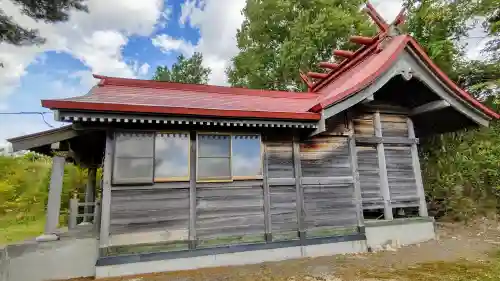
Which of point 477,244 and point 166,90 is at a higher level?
point 166,90

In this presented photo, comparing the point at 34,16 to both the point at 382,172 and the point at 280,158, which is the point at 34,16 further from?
the point at 382,172

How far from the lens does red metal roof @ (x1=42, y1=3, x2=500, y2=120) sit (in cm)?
539

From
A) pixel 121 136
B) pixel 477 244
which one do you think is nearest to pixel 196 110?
pixel 121 136

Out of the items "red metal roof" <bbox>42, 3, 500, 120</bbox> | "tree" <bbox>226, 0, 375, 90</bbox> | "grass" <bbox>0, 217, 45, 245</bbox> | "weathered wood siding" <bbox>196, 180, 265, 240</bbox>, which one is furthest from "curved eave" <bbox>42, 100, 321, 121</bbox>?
"tree" <bbox>226, 0, 375, 90</bbox>

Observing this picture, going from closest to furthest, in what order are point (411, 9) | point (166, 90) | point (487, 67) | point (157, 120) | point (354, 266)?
point (157, 120) < point (354, 266) < point (166, 90) < point (487, 67) < point (411, 9)

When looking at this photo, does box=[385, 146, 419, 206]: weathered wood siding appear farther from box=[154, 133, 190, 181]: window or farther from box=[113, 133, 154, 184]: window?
box=[113, 133, 154, 184]: window

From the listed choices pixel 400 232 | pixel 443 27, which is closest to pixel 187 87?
pixel 400 232

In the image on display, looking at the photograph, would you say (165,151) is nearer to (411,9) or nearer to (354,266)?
(354,266)

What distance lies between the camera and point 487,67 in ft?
37.4

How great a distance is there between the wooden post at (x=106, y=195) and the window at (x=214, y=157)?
1652 mm

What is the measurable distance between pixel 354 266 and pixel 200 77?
25717 millimetres

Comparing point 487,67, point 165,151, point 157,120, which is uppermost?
point 487,67

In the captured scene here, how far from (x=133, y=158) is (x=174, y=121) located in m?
1.09

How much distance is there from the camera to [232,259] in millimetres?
6051
